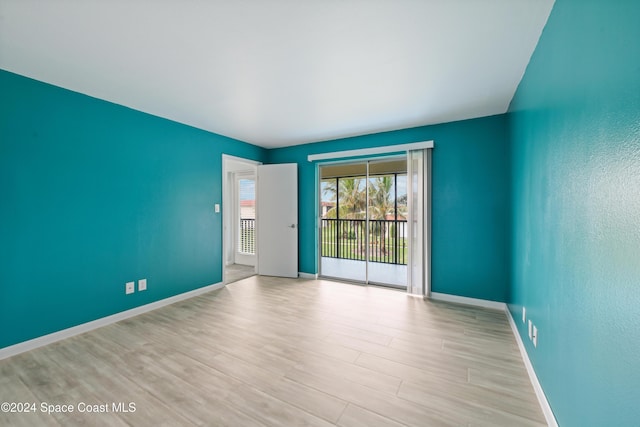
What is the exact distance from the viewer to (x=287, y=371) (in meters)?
1.94

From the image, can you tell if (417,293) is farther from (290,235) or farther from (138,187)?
(138,187)

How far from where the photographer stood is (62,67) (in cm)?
211

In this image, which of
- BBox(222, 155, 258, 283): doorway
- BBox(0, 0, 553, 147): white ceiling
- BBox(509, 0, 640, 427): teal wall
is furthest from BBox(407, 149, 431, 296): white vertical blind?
BBox(222, 155, 258, 283): doorway

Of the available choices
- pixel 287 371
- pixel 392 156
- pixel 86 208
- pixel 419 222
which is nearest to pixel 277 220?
pixel 392 156

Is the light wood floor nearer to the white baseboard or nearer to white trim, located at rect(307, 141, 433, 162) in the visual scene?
the white baseboard

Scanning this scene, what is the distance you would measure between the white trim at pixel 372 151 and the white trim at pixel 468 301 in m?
2.07

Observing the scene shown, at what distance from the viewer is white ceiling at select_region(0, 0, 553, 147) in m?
1.52

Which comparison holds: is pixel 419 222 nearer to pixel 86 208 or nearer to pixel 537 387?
pixel 537 387

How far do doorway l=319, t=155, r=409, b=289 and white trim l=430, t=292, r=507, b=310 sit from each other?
1.23 m

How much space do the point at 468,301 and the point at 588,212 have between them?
269cm

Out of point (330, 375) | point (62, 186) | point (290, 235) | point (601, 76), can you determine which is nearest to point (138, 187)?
point (62, 186)

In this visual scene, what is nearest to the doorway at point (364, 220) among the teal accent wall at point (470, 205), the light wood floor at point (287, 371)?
the teal accent wall at point (470, 205)

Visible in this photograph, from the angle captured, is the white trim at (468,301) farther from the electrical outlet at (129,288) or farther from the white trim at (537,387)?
the electrical outlet at (129,288)

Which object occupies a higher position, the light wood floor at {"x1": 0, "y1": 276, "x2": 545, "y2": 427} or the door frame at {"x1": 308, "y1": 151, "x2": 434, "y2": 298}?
the door frame at {"x1": 308, "y1": 151, "x2": 434, "y2": 298}
